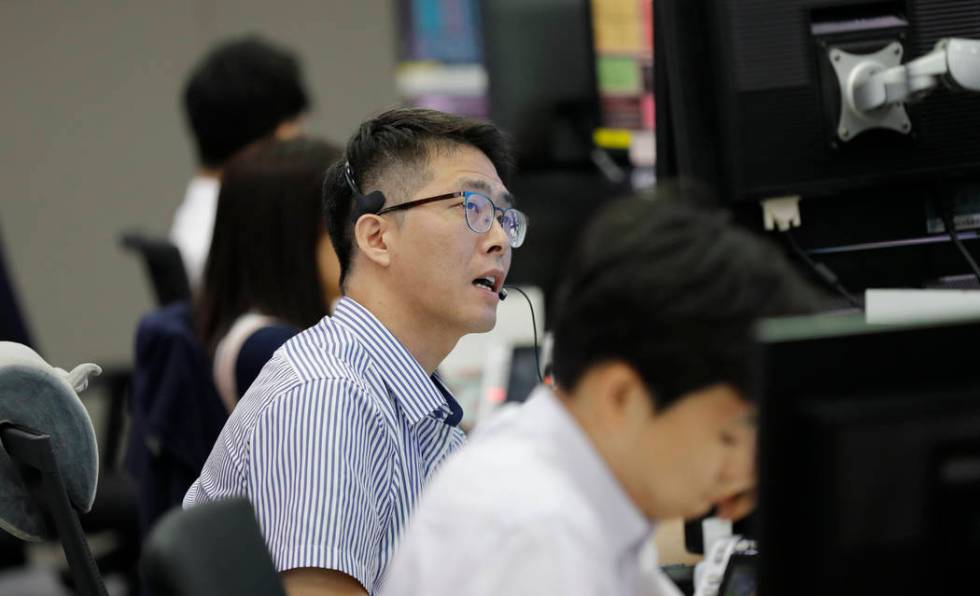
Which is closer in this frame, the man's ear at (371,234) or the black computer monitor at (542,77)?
the man's ear at (371,234)

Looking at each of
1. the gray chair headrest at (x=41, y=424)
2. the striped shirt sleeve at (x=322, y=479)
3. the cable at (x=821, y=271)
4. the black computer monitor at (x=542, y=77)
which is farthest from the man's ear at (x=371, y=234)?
the black computer monitor at (x=542, y=77)

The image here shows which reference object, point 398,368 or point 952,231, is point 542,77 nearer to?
point 952,231

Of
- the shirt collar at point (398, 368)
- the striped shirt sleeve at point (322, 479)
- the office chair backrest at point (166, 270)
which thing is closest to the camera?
the striped shirt sleeve at point (322, 479)

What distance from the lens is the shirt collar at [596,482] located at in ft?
3.15

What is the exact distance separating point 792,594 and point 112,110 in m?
5.05

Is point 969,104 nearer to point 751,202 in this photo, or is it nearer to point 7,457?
point 751,202

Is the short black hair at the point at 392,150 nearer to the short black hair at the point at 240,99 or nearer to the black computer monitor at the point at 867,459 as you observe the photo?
the black computer monitor at the point at 867,459

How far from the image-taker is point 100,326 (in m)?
5.46

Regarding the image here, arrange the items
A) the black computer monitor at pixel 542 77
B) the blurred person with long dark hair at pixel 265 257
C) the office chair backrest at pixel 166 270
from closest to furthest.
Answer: the blurred person with long dark hair at pixel 265 257, the office chair backrest at pixel 166 270, the black computer monitor at pixel 542 77

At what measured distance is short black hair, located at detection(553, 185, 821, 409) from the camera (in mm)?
891

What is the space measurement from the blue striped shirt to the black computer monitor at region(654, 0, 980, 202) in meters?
0.45

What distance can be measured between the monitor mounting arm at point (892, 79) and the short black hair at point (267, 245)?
1055mm

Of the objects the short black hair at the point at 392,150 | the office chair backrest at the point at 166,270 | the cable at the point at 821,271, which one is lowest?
the office chair backrest at the point at 166,270

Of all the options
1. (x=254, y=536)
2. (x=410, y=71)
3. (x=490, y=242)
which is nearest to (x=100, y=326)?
(x=410, y=71)
